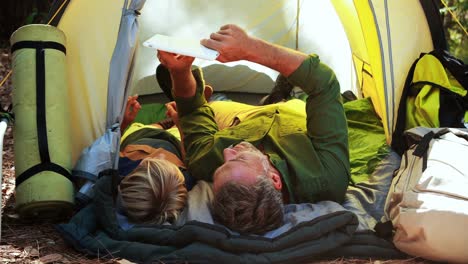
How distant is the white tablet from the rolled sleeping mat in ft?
1.85

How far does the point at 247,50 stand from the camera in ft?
8.64

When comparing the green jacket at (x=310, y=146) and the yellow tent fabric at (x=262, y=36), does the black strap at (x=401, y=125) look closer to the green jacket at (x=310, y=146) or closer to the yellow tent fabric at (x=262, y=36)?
the yellow tent fabric at (x=262, y=36)

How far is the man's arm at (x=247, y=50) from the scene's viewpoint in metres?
2.58

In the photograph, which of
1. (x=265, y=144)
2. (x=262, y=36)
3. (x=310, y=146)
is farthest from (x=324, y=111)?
(x=262, y=36)

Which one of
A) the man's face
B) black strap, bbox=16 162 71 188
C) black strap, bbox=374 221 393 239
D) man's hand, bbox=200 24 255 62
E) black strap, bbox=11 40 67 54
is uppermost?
man's hand, bbox=200 24 255 62

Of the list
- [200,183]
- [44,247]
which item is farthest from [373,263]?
[44,247]

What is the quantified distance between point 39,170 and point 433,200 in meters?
1.58

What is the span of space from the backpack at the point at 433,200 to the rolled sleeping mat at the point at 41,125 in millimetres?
1337

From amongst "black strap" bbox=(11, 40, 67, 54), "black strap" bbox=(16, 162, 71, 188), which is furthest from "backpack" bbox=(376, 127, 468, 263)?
"black strap" bbox=(11, 40, 67, 54)

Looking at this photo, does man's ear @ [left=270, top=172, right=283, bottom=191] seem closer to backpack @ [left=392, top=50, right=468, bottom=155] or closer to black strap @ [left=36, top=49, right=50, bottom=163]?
backpack @ [left=392, top=50, right=468, bottom=155]

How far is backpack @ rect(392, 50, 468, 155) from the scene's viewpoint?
10.3 feet

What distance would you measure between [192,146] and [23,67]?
83cm

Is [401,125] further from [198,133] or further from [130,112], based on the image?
[130,112]

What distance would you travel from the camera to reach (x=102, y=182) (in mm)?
2607
